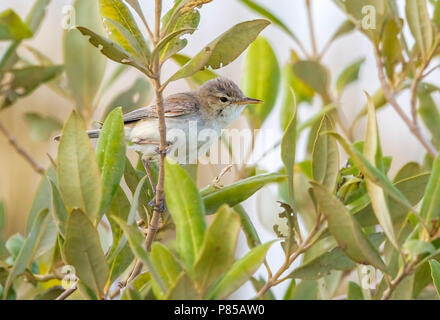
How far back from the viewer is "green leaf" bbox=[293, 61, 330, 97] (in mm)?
2375

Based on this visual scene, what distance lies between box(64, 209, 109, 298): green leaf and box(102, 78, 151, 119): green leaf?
126 centimetres

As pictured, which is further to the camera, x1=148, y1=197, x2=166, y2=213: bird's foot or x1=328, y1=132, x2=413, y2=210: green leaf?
x1=148, y1=197, x2=166, y2=213: bird's foot

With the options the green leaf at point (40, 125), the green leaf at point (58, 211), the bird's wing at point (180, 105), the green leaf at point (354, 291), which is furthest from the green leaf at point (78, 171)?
the green leaf at point (40, 125)

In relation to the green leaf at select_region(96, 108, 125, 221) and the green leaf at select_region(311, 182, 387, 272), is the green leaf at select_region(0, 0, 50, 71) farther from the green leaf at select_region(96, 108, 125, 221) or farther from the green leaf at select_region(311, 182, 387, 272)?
the green leaf at select_region(311, 182, 387, 272)

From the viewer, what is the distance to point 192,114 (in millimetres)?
2645

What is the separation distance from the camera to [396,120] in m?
4.41

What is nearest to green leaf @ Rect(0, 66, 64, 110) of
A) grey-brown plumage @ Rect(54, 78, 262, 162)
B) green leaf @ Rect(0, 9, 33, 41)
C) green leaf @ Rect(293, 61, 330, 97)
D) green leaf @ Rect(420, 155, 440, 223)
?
green leaf @ Rect(0, 9, 33, 41)

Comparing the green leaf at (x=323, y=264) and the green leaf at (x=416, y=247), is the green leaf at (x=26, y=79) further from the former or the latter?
the green leaf at (x=416, y=247)

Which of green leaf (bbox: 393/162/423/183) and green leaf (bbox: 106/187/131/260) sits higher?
green leaf (bbox: 106/187/131/260)

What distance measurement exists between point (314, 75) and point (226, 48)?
125 centimetres

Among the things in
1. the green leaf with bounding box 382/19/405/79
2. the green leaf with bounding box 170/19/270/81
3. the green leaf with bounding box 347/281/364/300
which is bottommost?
the green leaf with bounding box 347/281/364/300
